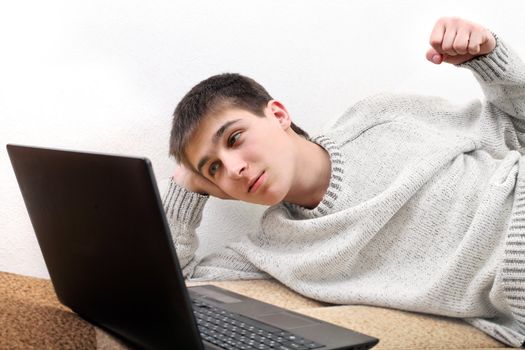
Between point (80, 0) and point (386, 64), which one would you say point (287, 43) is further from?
point (80, 0)

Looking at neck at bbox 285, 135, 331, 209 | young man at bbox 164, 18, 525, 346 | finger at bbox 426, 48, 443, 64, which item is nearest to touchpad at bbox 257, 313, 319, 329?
young man at bbox 164, 18, 525, 346

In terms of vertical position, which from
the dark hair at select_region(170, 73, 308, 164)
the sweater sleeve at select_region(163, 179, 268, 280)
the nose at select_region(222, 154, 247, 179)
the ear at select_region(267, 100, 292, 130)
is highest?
the dark hair at select_region(170, 73, 308, 164)

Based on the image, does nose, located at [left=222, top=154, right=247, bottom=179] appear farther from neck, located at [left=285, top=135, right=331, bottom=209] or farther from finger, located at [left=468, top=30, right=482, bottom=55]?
finger, located at [left=468, top=30, right=482, bottom=55]

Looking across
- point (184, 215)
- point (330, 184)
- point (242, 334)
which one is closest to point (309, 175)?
point (330, 184)

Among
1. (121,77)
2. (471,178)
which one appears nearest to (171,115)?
(121,77)

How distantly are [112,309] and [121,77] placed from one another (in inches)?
27.7

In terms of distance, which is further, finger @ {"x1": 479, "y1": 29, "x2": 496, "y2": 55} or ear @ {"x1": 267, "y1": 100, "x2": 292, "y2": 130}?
ear @ {"x1": 267, "y1": 100, "x2": 292, "y2": 130}

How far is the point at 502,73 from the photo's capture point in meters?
1.29

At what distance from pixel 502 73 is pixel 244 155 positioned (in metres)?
0.50

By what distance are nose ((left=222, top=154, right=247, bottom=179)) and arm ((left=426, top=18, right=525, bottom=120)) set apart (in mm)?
382

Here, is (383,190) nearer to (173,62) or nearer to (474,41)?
(474,41)

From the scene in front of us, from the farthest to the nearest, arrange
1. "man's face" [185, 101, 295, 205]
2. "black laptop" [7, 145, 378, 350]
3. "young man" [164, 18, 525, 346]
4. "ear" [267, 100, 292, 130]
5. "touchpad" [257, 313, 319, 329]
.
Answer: "ear" [267, 100, 292, 130]
"man's face" [185, 101, 295, 205]
"young man" [164, 18, 525, 346]
"touchpad" [257, 313, 319, 329]
"black laptop" [7, 145, 378, 350]

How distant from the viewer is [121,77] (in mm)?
1465

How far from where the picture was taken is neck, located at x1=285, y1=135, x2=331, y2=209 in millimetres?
1344
